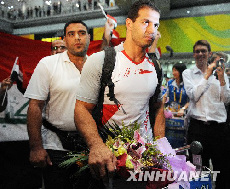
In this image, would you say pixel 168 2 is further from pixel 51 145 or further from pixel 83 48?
pixel 51 145

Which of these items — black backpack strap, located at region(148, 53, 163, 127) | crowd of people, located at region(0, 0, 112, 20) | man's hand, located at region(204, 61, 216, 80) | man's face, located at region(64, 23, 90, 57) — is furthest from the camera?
crowd of people, located at region(0, 0, 112, 20)

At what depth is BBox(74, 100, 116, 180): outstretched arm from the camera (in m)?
1.24

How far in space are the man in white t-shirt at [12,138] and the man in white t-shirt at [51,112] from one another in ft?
4.44

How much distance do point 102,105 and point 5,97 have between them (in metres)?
2.33

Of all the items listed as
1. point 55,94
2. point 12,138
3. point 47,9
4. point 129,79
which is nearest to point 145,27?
point 129,79

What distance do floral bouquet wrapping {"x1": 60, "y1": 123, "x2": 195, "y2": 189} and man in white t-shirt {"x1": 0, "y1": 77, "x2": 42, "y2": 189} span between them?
251cm

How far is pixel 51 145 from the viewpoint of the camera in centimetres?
235

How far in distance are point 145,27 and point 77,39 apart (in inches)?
44.1

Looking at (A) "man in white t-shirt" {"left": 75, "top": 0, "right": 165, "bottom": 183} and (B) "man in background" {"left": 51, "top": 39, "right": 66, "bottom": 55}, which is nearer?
(A) "man in white t-shirt" {"left": 75, "top": 0, "right": 165, "bottom": 183}

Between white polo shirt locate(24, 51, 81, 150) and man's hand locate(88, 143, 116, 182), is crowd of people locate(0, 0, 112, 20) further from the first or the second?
man's hand locate(88, 143, 116, 182)

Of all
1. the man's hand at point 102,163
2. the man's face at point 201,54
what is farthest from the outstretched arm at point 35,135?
the man's face at point 201,54

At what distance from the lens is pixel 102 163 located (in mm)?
1240

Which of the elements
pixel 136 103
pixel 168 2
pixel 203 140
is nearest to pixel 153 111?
pixel 136 103

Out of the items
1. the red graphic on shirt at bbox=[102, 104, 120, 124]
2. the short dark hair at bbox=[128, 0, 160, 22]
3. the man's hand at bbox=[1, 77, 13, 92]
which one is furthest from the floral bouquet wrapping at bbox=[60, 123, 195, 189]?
the man's hand at bbox=[1, 77, 13, 92]
